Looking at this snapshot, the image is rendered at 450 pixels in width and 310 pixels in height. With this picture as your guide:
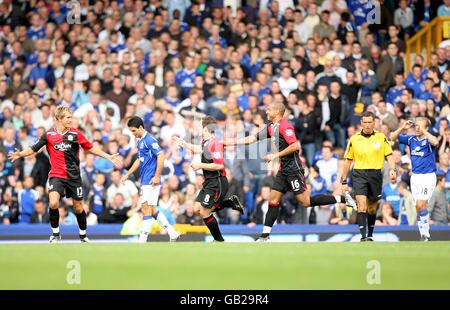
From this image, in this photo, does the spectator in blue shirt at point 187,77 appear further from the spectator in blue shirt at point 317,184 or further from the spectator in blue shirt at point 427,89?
the spectator in blue shirt at point 427,89

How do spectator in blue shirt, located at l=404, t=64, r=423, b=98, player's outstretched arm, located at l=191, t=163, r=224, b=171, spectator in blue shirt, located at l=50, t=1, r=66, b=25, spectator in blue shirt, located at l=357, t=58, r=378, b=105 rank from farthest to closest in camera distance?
spectator in blue shirt, located at l=50, t=1, r=66, b=25, spectator in blue shirt, located at l=357, t=58, r=378, b=105, spectator in blue shirt, located at l=404, t=64, r=423, b=98, player's outstretched arm, located at l=191, t=163, r=224, b=171

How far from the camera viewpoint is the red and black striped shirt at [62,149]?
1666 centimetres

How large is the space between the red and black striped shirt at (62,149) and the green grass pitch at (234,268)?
7.87 ft

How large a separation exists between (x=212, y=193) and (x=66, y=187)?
2.51m

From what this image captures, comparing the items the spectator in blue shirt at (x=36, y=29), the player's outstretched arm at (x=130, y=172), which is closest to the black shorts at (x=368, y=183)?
the player's outstretched arm at (x=130, y=172)

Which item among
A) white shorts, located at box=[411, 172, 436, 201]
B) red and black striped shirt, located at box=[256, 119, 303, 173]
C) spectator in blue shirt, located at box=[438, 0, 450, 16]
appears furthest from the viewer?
spectator in blue shirt, located at box=[438, 0, 450, 16]

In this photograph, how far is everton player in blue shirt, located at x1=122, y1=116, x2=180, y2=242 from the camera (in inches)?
672

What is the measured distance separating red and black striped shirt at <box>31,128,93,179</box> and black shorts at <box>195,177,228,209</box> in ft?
7.36

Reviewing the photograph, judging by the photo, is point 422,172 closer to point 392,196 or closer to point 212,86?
point 392,196

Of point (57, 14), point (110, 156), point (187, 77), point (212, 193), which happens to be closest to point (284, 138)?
point (212, 193)

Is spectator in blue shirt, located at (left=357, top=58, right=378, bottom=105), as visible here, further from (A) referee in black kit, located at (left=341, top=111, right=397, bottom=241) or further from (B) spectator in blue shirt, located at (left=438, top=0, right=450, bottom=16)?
(A) referee in black kit, located at (left=341, top=111, right=397, bottom=241)

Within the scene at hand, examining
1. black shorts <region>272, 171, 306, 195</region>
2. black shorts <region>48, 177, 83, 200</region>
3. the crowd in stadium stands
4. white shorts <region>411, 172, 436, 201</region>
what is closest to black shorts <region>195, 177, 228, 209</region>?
black shorts <region>272, 171, 306, 195</region>

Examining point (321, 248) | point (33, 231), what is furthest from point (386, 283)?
point (33, 231)
